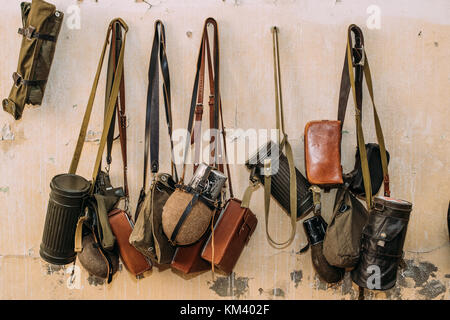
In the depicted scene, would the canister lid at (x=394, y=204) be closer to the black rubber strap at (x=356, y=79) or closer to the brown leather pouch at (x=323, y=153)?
the brown leather pouch at (x=323, y=153)

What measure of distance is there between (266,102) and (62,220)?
1207mm

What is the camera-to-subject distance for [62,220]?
6.26ft

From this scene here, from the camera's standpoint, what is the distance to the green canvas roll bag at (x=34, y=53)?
196 centimetres

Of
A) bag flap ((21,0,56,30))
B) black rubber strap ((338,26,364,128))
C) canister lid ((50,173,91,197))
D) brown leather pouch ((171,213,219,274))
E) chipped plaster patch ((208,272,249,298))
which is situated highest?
bag flap ((21,0,56,30))

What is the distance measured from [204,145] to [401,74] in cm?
113

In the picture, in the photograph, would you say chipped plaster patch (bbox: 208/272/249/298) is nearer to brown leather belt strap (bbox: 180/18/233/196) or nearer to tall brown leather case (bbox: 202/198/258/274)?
tall brown leather case (bbox: 202/198/258/274)

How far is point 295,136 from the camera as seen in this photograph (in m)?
2.12

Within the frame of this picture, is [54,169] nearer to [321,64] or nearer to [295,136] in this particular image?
[295,136]

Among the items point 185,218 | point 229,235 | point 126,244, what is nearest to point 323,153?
point 229,235

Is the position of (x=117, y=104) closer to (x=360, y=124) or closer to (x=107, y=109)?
(x=107, y=109)

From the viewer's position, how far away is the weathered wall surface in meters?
2.10

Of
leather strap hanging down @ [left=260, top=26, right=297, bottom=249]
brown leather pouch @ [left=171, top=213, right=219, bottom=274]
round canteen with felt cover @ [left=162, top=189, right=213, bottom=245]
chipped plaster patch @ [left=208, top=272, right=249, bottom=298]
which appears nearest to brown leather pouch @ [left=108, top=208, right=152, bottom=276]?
brown leather pouch @ [left=171, top=213, right=219, bottom=274]
